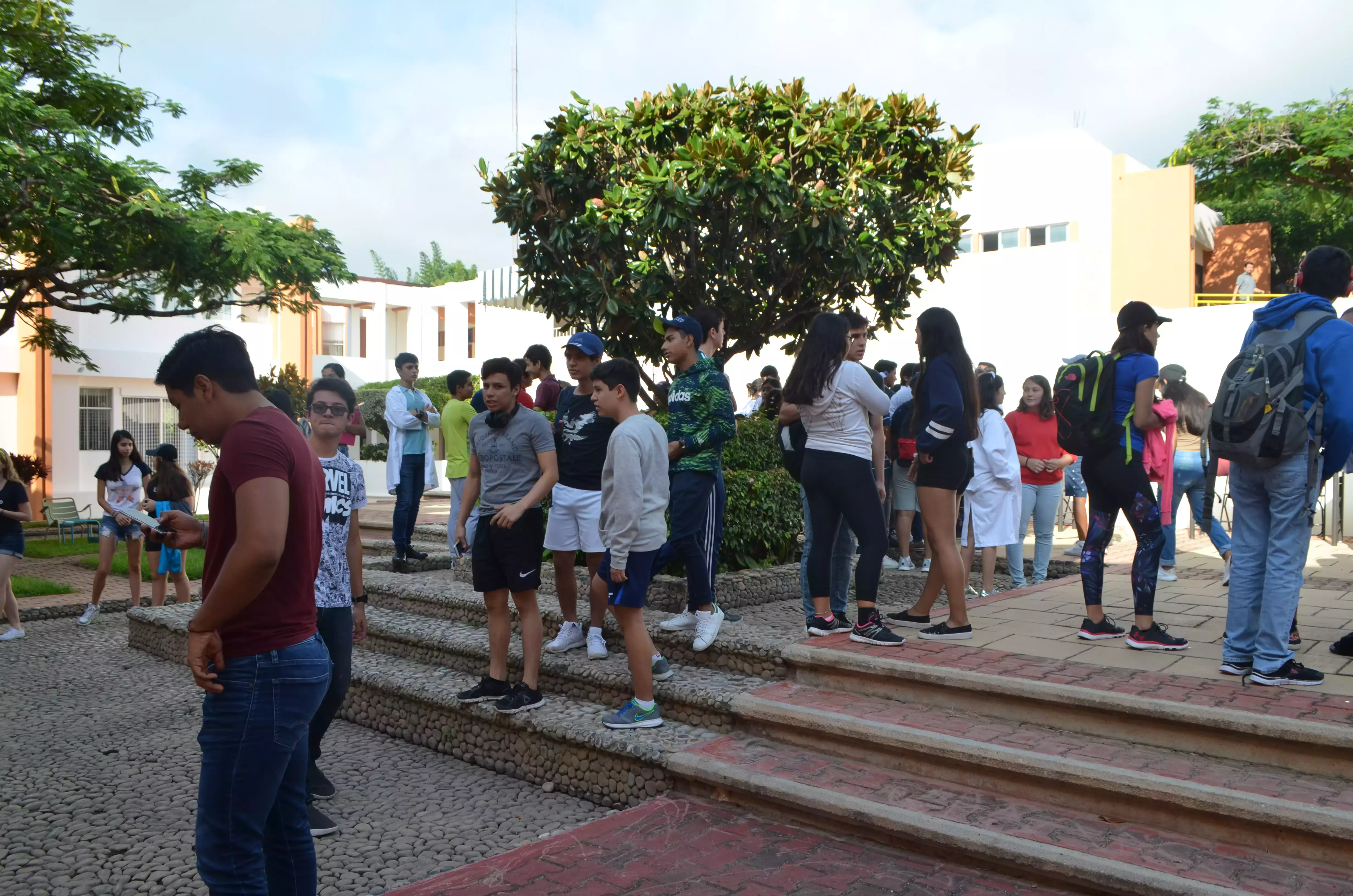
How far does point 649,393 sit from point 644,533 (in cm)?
747

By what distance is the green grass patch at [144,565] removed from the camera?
39.4 ft

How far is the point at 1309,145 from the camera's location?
2419 centimetres

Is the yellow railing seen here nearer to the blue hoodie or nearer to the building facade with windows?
the blue hoodie

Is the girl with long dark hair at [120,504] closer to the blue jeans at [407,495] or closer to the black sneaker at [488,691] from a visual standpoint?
the blue jeans at [407,495]

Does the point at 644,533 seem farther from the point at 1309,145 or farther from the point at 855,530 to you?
the point at 1309,145

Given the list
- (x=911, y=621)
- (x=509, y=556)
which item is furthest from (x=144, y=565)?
(x=911, y=621)

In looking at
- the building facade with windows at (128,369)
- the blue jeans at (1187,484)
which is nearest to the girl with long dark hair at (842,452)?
the blue jeans at (1187,484)

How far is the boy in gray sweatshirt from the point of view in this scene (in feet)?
15.4

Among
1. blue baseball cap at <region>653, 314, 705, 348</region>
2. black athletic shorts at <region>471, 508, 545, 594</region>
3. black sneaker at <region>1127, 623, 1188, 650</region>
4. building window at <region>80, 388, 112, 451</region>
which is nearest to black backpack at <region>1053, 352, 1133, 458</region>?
black sneaker at <region>1127, 623, 1188, 650</region>

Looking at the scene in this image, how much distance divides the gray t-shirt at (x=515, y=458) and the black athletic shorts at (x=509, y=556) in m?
0.13

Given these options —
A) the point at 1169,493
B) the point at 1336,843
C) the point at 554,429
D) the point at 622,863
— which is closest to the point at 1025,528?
the point at 1169,493

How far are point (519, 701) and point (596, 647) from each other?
63 centimetres

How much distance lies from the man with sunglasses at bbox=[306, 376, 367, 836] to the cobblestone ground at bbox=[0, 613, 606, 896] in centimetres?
40

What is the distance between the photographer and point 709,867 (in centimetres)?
371
